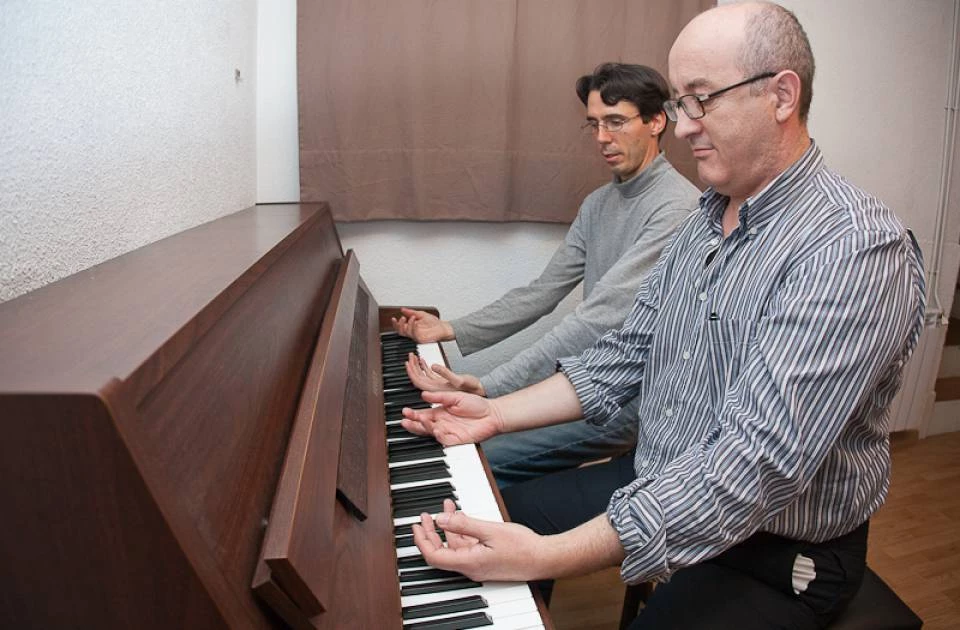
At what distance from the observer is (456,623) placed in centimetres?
89

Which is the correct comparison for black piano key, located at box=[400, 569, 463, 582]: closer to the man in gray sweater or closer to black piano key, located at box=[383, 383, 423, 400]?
black piano key, located at box=[383, 383, 423, 400]

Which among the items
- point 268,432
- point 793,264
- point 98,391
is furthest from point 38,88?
point 793,264

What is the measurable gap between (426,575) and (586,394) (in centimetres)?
62

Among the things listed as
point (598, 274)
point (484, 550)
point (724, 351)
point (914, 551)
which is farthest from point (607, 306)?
point (914, 551)

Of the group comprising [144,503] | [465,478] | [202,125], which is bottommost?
[465,478]

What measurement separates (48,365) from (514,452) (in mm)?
1527

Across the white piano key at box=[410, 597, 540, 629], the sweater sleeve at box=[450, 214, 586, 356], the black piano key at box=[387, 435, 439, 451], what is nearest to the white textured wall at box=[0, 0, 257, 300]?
the black piano key at box=[387, 435, 439, 451]

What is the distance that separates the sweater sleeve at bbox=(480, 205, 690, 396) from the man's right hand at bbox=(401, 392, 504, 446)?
0.36 m

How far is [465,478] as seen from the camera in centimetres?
125

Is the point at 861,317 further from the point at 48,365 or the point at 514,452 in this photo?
the point at 514,452

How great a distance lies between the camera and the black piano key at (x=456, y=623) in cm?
88

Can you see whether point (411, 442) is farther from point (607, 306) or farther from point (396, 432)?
point (607, 306)

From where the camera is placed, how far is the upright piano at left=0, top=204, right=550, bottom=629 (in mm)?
493

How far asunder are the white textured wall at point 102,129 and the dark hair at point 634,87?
3.35ft
